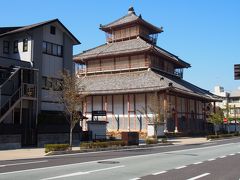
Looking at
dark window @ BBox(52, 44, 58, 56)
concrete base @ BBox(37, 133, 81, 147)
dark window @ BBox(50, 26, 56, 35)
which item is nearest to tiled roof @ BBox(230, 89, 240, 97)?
concrete base @ BBox(37, 133, 81, 147)

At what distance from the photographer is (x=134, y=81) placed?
56188mm

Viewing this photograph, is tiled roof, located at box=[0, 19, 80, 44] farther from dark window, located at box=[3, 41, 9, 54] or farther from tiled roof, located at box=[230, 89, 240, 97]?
tiled roof, located at box=[230, 89, 240, 97]

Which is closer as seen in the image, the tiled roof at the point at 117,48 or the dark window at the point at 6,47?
the dark window at the point at 6,47

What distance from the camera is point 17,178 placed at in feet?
38.8

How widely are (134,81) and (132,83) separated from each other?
0.67 metres

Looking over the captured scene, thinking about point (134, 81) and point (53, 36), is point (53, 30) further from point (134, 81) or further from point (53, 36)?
point (134, 81)

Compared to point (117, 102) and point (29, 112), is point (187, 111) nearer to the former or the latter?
point (117, 102)

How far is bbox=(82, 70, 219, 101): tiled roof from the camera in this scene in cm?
5247

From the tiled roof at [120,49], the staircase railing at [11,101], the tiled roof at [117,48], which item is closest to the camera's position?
the staircase railing at [11,101]

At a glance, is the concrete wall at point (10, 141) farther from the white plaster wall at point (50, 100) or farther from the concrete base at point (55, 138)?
the white plaster wall at point (50, 100)

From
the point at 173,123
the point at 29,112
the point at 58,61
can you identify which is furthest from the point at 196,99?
the point at 29,112

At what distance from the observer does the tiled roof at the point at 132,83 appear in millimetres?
52469

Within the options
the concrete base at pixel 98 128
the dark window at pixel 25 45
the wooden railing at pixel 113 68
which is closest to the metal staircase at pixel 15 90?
the dark window at pixel 25 45

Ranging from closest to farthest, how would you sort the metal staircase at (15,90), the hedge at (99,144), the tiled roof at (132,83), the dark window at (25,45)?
the hedge at (99,144) < the metal staircase at (15,90) < the dark window at (25,45) < the tiled roof at (132,83)
